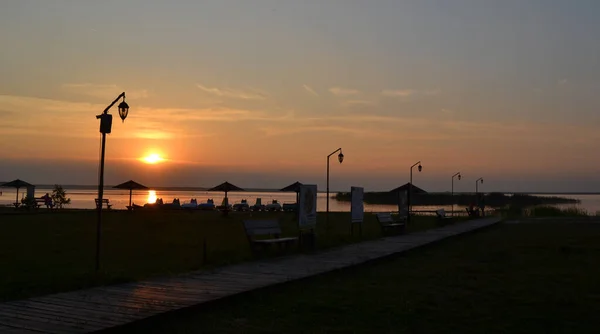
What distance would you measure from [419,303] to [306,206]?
25.1 feet

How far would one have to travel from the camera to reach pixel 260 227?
13508mm

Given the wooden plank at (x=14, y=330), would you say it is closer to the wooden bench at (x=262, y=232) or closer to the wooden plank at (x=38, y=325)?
the wooden plank at (x=38, y=325)

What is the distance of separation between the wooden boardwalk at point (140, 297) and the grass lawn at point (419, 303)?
229 mm

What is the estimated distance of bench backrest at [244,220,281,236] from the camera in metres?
13.0

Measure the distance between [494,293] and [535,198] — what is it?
326 feet

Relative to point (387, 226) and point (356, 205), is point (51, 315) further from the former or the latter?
point (387, 226)

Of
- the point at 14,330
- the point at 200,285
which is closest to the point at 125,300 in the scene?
the point at 200,285

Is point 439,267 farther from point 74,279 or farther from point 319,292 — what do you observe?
point 74,279

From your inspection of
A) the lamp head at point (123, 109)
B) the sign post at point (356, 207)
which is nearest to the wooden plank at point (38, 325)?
the lamp head at point (123, 109)

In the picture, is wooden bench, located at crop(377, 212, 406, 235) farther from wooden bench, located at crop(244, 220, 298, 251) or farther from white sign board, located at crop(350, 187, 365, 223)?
wooden bench, located at crop(244, 220, 298, 251)

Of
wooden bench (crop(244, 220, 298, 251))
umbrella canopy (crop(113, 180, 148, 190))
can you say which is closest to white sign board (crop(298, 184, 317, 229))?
wooden bench (crop(244, 220, 298, 251))

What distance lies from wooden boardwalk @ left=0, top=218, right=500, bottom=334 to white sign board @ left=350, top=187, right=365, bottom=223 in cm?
671

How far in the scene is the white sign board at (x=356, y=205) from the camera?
1895cm

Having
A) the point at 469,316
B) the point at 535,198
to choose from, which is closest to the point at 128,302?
the point at 469,316
